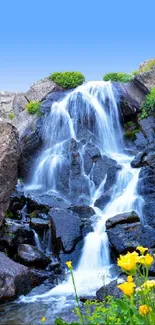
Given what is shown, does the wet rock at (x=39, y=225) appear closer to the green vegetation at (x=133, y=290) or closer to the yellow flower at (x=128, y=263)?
the green vegetation at (x=133, y=290)

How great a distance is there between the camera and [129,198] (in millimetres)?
12352

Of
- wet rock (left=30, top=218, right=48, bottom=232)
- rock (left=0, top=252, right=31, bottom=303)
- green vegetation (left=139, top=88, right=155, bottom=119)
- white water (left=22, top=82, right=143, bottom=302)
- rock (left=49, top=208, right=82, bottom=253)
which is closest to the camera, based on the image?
rock (left=0, top=252, right=31, bottom=303)

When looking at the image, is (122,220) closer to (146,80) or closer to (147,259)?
(147,259)

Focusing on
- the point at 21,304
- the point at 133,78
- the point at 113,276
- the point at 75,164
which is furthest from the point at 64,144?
the point at 21,304

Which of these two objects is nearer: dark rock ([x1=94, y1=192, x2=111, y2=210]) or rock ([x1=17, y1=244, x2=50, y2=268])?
rock ([x1=17, y1=244, x2=50, y2=268])

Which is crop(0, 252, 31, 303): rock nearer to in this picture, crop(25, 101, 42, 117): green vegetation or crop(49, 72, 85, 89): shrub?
crop(25, 101, 42, 117): green vegetation

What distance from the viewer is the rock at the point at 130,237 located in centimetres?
989

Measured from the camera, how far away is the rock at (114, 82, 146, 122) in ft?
58.5

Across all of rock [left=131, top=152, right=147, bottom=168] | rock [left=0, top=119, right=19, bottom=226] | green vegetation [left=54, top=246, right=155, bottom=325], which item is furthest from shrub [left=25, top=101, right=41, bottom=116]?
green vegetation [left=54, top=246, right=155, bottom=325]

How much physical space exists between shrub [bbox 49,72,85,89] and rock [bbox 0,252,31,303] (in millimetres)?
12065

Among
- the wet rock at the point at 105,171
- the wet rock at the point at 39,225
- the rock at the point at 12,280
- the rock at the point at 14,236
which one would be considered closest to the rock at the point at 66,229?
the wet rock at the point at 39,225

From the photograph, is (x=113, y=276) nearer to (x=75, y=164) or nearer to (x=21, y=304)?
(x=21, y=304)

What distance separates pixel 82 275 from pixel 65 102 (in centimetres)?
977

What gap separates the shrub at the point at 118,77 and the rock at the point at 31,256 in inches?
478
